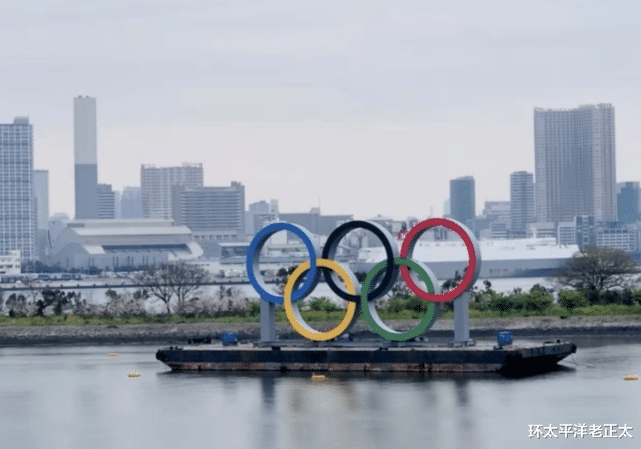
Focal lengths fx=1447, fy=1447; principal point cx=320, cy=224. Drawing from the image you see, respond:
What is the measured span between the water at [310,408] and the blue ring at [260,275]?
2856 millimetres

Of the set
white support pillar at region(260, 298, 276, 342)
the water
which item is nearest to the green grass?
the water

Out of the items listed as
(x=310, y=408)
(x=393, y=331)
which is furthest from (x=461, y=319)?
(x=310, y=408)

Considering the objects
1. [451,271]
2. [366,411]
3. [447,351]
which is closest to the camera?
[366,411]

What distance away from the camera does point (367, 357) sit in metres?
47.8

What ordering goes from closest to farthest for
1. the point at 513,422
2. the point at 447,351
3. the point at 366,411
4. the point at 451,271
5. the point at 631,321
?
the point at 513,422, the point at 366,411, the point at 447,351, the point at 631,321, the point at 451,271

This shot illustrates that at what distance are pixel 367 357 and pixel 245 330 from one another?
22735 mm

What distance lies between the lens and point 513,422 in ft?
118

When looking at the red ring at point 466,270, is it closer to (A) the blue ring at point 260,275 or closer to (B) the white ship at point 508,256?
(A) the blue ring at point 260,275

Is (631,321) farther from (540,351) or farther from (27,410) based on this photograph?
(27,410)

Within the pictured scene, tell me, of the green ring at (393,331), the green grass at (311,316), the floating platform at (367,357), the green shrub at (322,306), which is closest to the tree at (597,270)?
the green grass at (311,316)

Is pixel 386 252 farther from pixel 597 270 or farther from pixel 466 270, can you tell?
pixel 597 270

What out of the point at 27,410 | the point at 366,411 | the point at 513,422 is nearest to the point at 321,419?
the point at 366,411

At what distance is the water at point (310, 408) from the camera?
1361 inches

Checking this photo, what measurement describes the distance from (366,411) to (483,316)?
31.7 m
